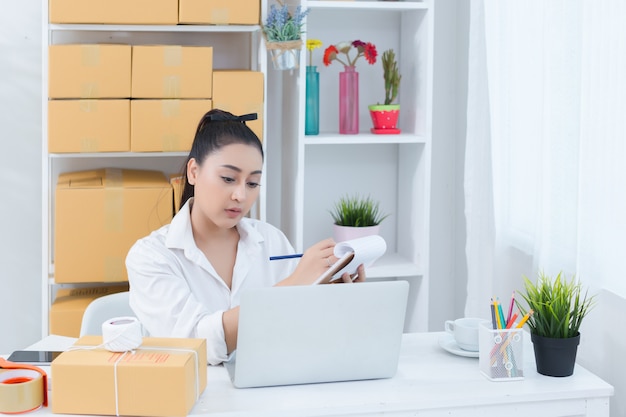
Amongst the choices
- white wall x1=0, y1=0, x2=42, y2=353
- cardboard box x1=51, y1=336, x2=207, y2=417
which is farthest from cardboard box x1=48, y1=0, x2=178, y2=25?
cardboard box x1=51, y1=336, x2=207, y2=417

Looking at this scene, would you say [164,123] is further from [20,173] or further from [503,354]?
[503,354]

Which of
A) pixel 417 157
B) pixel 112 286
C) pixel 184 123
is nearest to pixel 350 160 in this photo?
pixel 417 157

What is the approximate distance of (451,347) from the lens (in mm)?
1881

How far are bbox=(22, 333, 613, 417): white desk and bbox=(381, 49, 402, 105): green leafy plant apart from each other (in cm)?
144

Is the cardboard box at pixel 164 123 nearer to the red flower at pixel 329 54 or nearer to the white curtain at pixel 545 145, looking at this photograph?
the red flower at pixel 329 54

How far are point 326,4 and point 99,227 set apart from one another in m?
1.04

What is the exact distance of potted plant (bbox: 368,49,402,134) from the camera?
2.98 meters

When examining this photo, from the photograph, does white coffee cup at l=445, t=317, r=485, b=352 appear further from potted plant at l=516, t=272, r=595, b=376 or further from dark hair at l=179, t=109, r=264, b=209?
dark hair at l=179, t=109, r=264, b=209

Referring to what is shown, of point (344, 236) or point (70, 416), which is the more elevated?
point (344, 236)

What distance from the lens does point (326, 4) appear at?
281 centimetres

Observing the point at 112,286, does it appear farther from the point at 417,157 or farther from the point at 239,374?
the point at 239,374

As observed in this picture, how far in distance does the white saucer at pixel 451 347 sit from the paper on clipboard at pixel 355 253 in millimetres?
273

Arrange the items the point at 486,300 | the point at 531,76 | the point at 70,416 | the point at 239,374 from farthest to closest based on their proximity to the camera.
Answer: the point at 486,300 → the point at 531,76 → the point at 239,374 → the point at 70,416

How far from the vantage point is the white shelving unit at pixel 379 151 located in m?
2.91
